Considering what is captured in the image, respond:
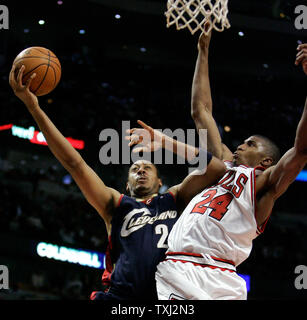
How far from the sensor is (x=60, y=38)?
40.7 feet

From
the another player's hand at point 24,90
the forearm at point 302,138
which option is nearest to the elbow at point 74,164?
the another player's hand at point 24,90

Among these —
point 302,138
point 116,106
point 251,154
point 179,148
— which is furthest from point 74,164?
point 116,106

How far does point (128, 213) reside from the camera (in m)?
3.31

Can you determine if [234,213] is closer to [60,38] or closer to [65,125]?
[65,125]

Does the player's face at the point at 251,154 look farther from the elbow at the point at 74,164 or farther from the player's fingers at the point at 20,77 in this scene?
the player's fingers at the point at 20,77

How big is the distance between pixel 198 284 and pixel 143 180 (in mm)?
1171

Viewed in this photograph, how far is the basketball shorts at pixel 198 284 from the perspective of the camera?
101 inches

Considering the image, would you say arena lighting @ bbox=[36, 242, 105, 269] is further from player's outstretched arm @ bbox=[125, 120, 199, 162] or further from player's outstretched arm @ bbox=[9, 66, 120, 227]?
player's outstretched arm @ bbox=[125, 120, 199, 162]

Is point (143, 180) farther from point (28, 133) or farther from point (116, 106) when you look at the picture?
point (116, 106)

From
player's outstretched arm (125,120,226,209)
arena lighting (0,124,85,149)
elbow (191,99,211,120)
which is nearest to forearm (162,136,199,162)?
player's outstretched arm (125,120,226,209)

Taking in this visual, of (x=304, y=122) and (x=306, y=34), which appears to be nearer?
(x=304, y=122)

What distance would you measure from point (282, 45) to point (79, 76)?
518 centimetres

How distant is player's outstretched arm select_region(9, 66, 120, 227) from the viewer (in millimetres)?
2912
